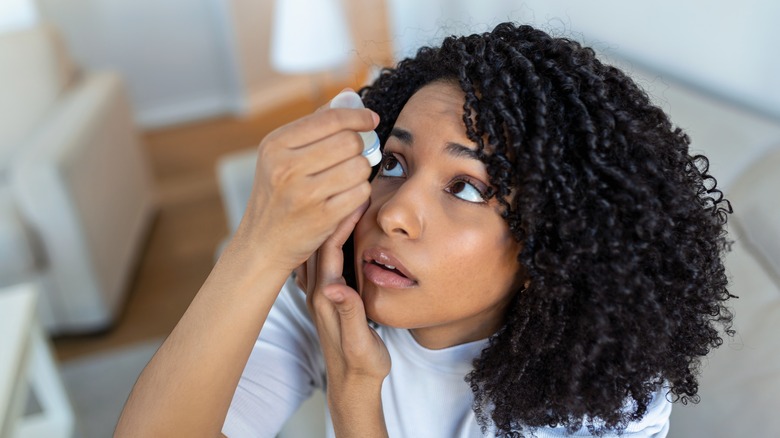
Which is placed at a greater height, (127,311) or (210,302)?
(210,302)

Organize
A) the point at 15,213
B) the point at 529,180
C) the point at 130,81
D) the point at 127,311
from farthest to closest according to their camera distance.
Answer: the point at 130,81 < the point at 127,311 < the point at 15,213 < the point at 529,180

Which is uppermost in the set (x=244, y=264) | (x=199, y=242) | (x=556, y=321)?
(x=244, y=264)

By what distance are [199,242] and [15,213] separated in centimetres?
81

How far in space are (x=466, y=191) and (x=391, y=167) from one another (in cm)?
12

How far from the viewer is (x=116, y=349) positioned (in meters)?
2.27

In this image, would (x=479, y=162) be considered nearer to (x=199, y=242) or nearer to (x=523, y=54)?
(x=523, y=54)

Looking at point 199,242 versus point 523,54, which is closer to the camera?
point 523,54

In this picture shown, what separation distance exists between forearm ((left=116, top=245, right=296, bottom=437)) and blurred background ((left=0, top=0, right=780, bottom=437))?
2.06 feet

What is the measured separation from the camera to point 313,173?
70 cm

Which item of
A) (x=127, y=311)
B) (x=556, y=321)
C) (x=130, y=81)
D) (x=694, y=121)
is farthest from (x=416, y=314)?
(x=130, y=81)

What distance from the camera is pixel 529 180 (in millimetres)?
776

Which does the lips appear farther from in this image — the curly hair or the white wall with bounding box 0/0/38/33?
the white wall with bounding box 0/0/38/33

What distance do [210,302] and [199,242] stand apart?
215 centimetres

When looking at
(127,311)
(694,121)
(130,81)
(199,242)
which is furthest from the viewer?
(130,81)
